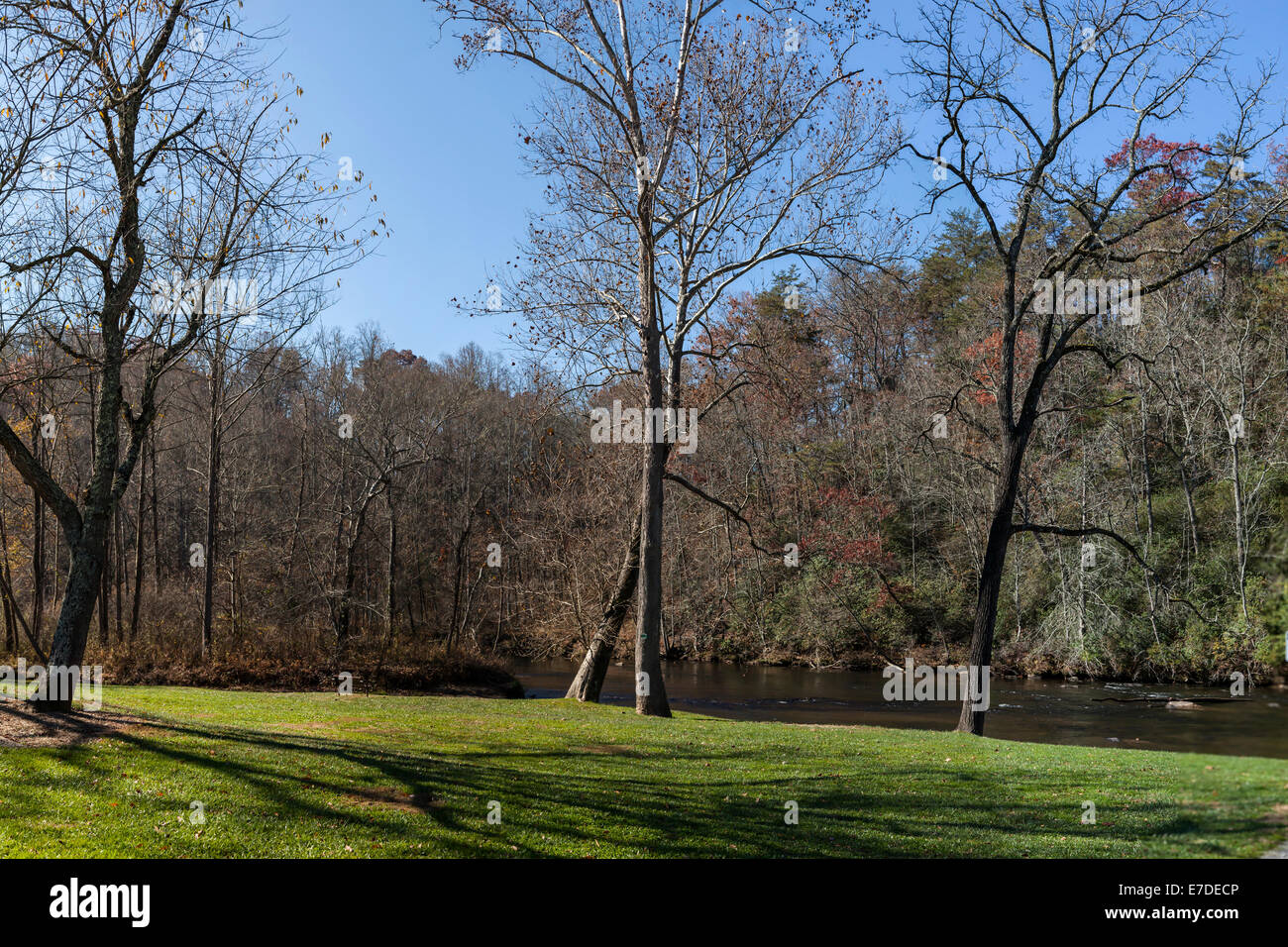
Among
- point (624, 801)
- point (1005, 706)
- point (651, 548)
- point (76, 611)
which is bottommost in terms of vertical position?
point (1005, 706)

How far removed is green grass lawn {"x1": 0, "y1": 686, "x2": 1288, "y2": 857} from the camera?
228 inches

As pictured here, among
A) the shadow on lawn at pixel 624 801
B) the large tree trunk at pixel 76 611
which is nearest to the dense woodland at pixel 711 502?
the shadow on lawn at pixel 624 801

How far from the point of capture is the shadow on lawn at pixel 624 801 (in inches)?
261

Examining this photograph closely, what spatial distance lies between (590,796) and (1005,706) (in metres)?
17.0

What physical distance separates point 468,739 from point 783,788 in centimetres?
452

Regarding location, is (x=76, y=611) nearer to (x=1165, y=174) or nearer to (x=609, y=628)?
(x=609, y=628)

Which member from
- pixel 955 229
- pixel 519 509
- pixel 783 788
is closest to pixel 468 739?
pixel 783 788

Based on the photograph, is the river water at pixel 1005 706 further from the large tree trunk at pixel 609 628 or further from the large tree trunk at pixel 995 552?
the large tree trunk at pixel 609 628

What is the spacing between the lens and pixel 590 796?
8.12m

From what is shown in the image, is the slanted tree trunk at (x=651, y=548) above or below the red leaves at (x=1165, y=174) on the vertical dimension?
below

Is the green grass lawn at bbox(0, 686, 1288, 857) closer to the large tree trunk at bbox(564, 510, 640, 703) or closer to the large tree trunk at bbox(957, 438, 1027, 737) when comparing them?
the large tree trunk at bbox(957, 438, 1027, 737)

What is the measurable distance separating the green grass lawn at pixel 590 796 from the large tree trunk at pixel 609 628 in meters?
7.30

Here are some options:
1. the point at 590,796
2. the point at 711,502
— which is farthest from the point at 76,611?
the point at 711,502
